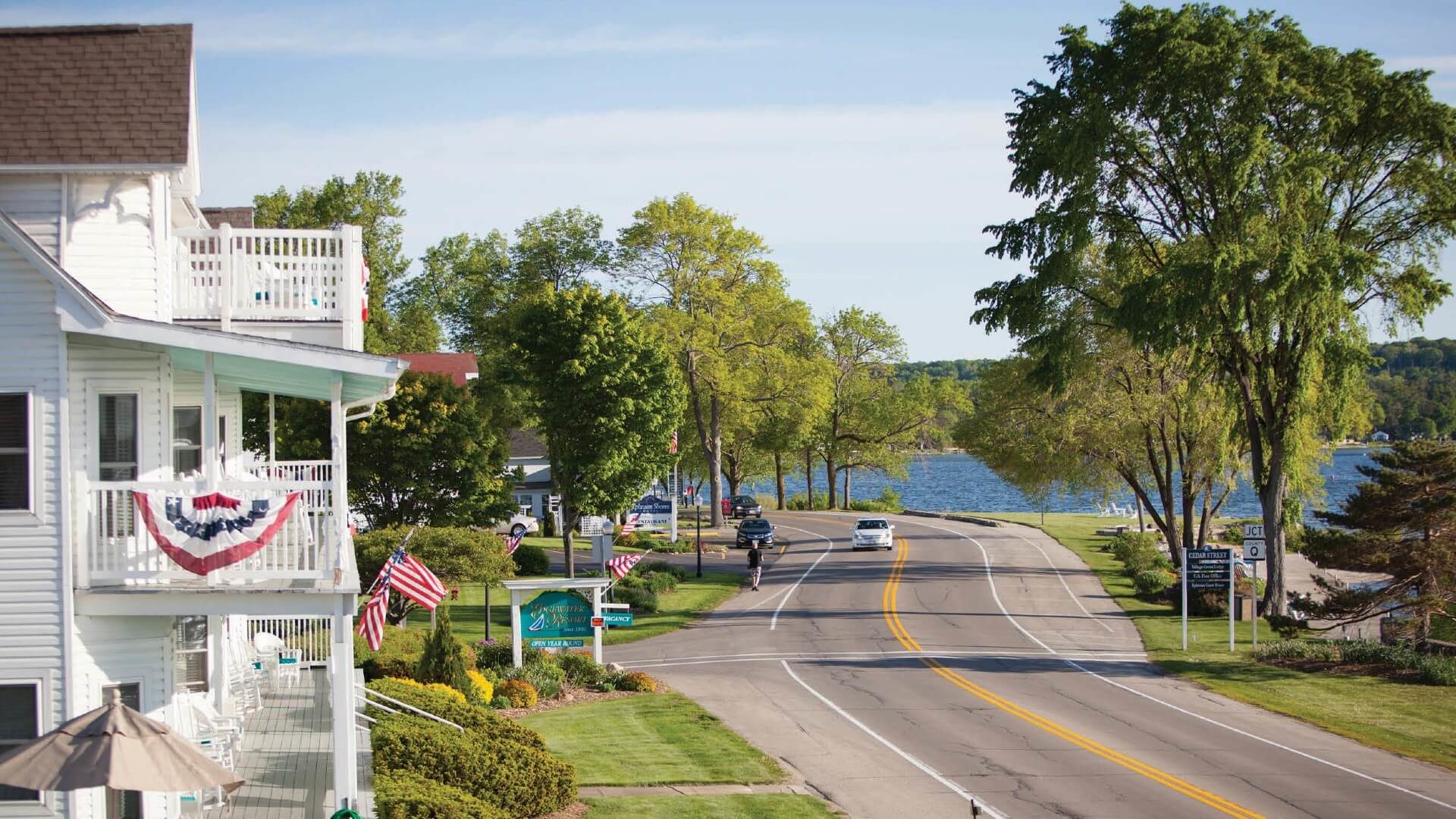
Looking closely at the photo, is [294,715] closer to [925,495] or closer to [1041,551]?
[1041,551]

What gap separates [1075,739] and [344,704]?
49.0ft

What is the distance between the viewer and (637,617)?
41625 mm

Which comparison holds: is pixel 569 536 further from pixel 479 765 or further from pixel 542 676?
pixel 479 765

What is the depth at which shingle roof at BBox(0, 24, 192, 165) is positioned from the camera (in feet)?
47.6

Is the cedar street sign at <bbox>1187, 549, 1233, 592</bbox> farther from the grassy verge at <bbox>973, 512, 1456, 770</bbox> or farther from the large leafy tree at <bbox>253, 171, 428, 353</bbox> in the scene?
→ the large leafy tree at <bbox>253, 171, 428, 353</bbox>

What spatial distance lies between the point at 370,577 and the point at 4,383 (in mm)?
20260

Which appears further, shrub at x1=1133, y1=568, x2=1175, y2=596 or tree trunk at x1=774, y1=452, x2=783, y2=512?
tree trunk at x1=774, y1=452, x2=783, y2=512

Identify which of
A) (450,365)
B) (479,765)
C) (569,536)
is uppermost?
(450,365)

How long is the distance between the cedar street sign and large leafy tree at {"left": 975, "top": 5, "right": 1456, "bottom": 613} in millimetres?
4192

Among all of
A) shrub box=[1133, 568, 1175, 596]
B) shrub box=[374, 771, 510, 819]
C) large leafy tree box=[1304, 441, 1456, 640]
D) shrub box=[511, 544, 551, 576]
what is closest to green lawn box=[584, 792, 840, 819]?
shrub box=[374, 771, 510, 819]

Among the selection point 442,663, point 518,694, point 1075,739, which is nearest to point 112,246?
point 442,663

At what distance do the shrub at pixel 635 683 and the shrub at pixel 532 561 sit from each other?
69.3ft

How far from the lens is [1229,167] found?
1508 inches

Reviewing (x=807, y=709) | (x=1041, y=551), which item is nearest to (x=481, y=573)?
(x=807, y=709)
